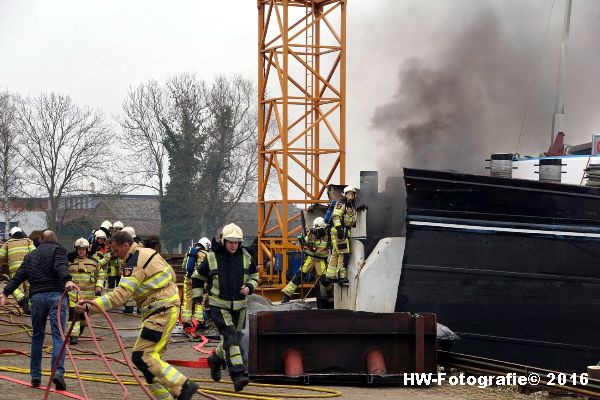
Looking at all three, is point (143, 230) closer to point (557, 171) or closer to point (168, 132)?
point (168, 132)

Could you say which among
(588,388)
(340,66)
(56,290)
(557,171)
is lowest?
(588,388)

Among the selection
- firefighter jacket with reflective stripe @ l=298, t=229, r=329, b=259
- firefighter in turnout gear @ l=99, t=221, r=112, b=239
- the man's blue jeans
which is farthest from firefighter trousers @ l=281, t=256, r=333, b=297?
the man's blue jeans

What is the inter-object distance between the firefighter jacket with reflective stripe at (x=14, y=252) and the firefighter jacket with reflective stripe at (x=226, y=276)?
158 inches

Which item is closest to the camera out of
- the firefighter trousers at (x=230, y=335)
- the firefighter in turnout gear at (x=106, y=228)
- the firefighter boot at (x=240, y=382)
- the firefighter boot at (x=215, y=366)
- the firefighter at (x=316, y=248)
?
the firefighter boot at (x=240, y=382)

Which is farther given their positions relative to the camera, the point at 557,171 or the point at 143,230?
the point at 143,230

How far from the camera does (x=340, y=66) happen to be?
1000 inches

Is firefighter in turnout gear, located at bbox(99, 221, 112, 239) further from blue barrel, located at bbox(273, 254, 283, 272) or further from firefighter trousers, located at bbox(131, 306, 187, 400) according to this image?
firefighter trousers, located at bbox(131, 306, 187, 400)

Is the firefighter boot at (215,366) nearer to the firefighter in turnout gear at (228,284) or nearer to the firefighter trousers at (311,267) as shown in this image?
the firefighter in turnout gear at (228,284)

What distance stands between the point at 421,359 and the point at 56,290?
3999mm

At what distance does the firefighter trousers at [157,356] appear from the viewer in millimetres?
7938

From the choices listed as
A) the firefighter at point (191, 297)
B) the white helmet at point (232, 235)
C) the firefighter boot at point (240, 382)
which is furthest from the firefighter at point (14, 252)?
the firefighter boot at point (240, 382)

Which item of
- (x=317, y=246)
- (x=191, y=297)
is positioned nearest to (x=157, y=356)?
(x=191, y=297)

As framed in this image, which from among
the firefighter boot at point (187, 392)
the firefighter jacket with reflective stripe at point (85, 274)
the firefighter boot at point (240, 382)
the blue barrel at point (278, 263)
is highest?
the firefighter jacket with reflective stripe at point (85, 274)

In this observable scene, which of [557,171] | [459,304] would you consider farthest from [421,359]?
[557,171]
